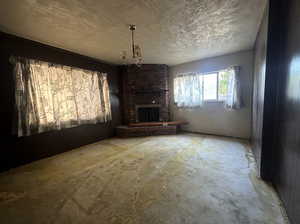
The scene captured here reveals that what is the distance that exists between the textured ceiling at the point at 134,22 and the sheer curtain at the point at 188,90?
4.37 ft

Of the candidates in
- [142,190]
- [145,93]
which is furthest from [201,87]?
[142,190]

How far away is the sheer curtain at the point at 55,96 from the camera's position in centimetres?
255

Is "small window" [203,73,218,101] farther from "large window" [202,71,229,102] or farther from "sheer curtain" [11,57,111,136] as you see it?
"sheer curtain" [11,57,111,136]

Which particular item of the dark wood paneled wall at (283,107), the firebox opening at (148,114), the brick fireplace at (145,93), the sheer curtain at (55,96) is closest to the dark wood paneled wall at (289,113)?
the dark wood paneled wall at (283,107)

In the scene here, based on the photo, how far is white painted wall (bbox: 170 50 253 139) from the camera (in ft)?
11.8

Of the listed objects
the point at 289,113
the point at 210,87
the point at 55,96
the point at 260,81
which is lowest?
the point at 289,113

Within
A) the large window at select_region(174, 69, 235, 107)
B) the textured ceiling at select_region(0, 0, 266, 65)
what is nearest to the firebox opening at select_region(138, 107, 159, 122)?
the large window at select_region(174, 69, 235, 107)

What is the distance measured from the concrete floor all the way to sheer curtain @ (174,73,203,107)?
6.38ft

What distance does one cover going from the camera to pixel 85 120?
145 inches

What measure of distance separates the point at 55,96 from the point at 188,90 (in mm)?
3760

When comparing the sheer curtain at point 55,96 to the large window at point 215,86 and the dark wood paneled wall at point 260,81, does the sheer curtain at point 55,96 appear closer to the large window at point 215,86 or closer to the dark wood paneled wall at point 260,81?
the large window at point 215,86

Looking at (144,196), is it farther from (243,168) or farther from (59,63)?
(59,63)

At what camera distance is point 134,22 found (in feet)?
6.93

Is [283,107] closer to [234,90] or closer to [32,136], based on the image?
[234,90]
